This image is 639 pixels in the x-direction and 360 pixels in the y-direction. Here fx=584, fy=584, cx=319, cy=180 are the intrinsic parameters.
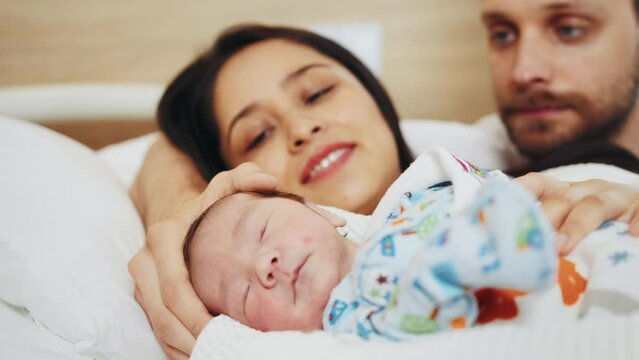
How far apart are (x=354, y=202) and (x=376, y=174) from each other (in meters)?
0.10

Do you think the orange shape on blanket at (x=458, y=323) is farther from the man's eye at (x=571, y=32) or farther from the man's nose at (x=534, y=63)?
the man's eye at (x=571, y=32)

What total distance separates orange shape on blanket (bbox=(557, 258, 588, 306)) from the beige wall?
1.69 meters

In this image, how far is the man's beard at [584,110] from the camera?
1795 mm

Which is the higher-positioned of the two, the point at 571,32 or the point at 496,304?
the point at 571,32

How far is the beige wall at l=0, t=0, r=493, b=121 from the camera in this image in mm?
2291

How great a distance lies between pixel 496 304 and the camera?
0.81 metres

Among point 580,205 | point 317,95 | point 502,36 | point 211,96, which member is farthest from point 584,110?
point 211,96

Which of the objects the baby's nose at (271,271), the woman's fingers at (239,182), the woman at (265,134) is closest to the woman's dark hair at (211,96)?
the woman at (265,134)

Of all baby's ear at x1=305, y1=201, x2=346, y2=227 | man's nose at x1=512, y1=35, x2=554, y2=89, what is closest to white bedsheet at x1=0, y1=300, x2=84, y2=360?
baby's ear at x1=305, y1=201, x2=346, y2=227

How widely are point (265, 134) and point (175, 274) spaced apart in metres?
0.58

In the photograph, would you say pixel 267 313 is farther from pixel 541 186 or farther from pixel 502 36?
pixel 502 36

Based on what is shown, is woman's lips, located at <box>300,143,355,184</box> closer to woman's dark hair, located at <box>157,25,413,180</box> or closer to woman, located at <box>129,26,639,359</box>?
woman, located at <box>129,26,639,359</box>

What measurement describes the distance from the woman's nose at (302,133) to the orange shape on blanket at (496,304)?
26.4 inches

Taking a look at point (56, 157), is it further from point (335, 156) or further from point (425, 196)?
point (425, 196)
